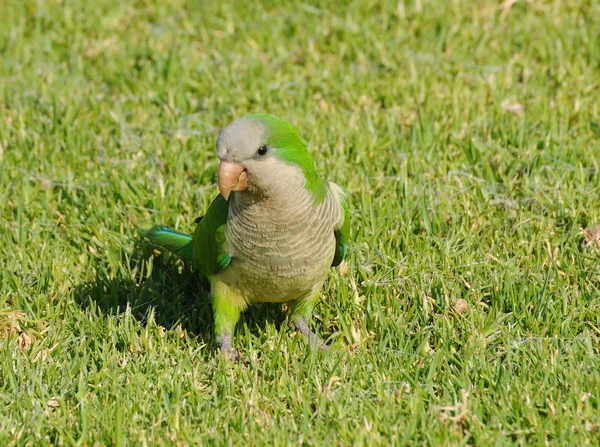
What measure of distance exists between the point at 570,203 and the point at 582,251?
1.26ft

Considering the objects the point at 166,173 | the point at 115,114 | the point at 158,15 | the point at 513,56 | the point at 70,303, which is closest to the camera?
the point at 70,303

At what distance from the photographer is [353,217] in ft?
16.1

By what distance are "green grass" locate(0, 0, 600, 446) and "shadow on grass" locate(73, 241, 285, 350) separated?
0.01 metres

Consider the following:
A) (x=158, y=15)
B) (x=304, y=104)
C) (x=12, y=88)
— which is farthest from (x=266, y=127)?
(x=158, y=15)

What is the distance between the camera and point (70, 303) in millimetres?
4402

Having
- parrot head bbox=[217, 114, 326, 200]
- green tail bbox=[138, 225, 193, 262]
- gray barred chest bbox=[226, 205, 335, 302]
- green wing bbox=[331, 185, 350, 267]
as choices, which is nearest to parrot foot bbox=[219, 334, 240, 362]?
Answer: gray barred chest bbox=[226, 205, 335, 302]

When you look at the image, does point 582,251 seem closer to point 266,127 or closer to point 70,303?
point 266,127

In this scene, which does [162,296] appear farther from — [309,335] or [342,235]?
[342,235]

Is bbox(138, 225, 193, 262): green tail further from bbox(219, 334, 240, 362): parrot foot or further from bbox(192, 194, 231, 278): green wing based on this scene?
bbox(219, 334, 240, 362): parrot foot

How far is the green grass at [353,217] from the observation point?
3.62 metres

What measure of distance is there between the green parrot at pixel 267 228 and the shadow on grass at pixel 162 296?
0.24 meters

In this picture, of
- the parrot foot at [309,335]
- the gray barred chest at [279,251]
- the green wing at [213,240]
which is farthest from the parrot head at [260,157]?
the parrot foot at [309,335]

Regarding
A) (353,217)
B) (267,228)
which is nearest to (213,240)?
(267,228)

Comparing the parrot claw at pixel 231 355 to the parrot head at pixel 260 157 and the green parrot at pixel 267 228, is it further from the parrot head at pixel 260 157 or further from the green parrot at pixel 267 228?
the parrot head at pixel 260 157
